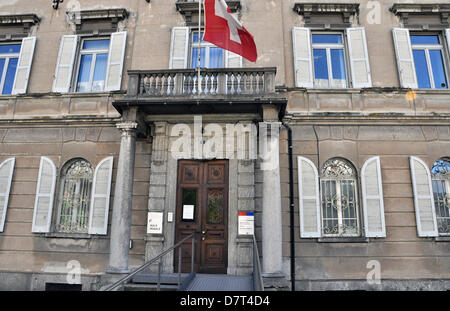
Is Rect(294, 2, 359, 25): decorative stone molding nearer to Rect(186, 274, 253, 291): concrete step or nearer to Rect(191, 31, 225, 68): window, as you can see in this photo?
Rect(191, 31, 225, 68): window

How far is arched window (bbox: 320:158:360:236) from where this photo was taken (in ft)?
25.2

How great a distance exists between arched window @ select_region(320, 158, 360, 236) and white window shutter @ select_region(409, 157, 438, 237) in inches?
57.8

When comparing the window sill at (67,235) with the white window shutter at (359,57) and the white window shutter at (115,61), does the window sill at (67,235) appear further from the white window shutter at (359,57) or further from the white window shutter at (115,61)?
the white window shutter at (359,57)

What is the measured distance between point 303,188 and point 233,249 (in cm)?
238

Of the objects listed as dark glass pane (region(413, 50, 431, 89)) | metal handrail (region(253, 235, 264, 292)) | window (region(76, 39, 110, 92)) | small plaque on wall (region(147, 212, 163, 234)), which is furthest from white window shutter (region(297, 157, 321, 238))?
window (region(76, 39, 110, 92))

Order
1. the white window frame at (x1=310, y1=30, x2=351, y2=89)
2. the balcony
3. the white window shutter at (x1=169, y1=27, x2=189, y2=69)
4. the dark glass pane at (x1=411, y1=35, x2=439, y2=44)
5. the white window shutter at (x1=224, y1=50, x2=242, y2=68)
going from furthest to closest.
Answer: the dark glass pane at (x1=411, y1=35, x2=439, y2=44)
the white window frame at (x1=310, y1=30, x2=351, y2=89)
the white window shutter at (x1=169, y1=27, x2=189, y2=69)
the white window shutter at (x1=224, y1=50, x2=242, y2=68)
the balcony

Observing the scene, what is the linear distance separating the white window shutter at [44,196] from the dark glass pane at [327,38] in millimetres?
8519

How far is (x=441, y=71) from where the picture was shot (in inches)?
347

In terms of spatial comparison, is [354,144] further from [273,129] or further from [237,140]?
[237,140]

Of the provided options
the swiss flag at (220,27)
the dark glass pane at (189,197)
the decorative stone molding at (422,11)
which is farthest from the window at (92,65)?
the decorative stone molding at (422,11)

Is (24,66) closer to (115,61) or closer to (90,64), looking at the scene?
(90,64)

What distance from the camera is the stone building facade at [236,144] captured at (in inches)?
288

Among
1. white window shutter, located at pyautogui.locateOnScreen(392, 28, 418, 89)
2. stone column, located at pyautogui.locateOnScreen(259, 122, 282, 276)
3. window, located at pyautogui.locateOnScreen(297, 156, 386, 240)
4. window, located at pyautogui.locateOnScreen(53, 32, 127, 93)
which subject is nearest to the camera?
stone column, located at pyautogui.locateOnScreen(259, 122, 282, 276)

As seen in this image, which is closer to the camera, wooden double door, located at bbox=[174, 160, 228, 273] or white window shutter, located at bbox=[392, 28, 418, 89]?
wooden double door, located at bbox=[174, 160, 228, 273]
